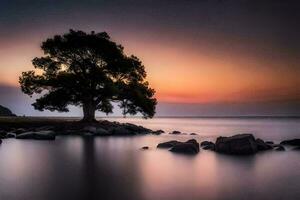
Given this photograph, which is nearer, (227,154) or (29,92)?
(227,154)

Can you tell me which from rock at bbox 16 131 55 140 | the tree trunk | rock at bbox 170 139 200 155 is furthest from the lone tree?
rock at bbox 170 139 200 155

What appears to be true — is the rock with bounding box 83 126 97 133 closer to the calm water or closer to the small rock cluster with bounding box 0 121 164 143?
the small rock cluster with bounding box 0 121 164 143

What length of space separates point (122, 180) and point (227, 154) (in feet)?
39.0

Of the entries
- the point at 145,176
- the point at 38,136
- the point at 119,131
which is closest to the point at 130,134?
the point at 119,131

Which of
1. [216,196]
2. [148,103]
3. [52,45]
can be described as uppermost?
[52,45]

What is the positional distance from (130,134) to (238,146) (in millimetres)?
24346

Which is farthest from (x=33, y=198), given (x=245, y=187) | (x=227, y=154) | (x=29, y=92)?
(x=29, y=92)

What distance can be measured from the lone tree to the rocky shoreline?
3.08m

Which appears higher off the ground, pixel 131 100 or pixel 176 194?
pixel 131 100

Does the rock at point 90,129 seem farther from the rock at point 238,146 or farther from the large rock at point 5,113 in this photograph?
the large rock at point 5,113

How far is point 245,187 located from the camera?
1371 cm

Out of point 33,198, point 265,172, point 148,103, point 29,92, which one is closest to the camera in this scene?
point 33,198

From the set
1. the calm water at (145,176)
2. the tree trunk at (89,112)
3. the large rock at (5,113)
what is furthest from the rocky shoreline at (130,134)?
the large rock at (5,113)

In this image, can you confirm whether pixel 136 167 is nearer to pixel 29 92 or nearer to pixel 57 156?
pixel 57 156
